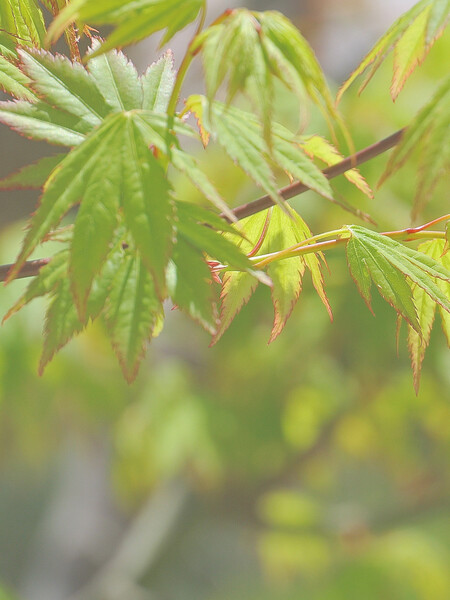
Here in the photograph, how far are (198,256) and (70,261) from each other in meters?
0.06

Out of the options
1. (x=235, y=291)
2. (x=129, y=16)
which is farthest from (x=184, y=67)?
(x=235, y=291)

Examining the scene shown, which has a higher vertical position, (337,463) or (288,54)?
(288,54)

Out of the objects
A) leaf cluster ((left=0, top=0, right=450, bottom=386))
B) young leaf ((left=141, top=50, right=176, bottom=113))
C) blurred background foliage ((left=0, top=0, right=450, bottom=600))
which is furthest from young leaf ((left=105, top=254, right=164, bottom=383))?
blurred background foliage ((left=0, top=0, right=450, bottom=600))

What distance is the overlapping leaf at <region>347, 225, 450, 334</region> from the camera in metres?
0.39

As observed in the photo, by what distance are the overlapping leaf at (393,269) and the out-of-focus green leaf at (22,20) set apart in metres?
0.22

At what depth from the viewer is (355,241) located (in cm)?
40

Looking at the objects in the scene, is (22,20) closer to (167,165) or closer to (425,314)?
(167,165)

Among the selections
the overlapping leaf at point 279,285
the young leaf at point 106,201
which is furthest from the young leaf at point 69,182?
the overlapping leaf at point 279,285

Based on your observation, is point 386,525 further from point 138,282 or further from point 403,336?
point 138,282

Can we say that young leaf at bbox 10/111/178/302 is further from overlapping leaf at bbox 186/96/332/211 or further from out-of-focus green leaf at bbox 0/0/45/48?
out-of-focus green leaf at bbox 0/0/45/48

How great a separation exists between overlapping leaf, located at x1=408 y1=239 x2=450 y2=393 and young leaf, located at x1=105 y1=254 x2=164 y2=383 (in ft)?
0.49

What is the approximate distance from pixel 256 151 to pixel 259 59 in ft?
0.12

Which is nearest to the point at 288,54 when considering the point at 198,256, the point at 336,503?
the point at 198,256

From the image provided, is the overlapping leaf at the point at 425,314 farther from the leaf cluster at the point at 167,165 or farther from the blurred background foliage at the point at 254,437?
the blurred background foliage at the point at 254,437
